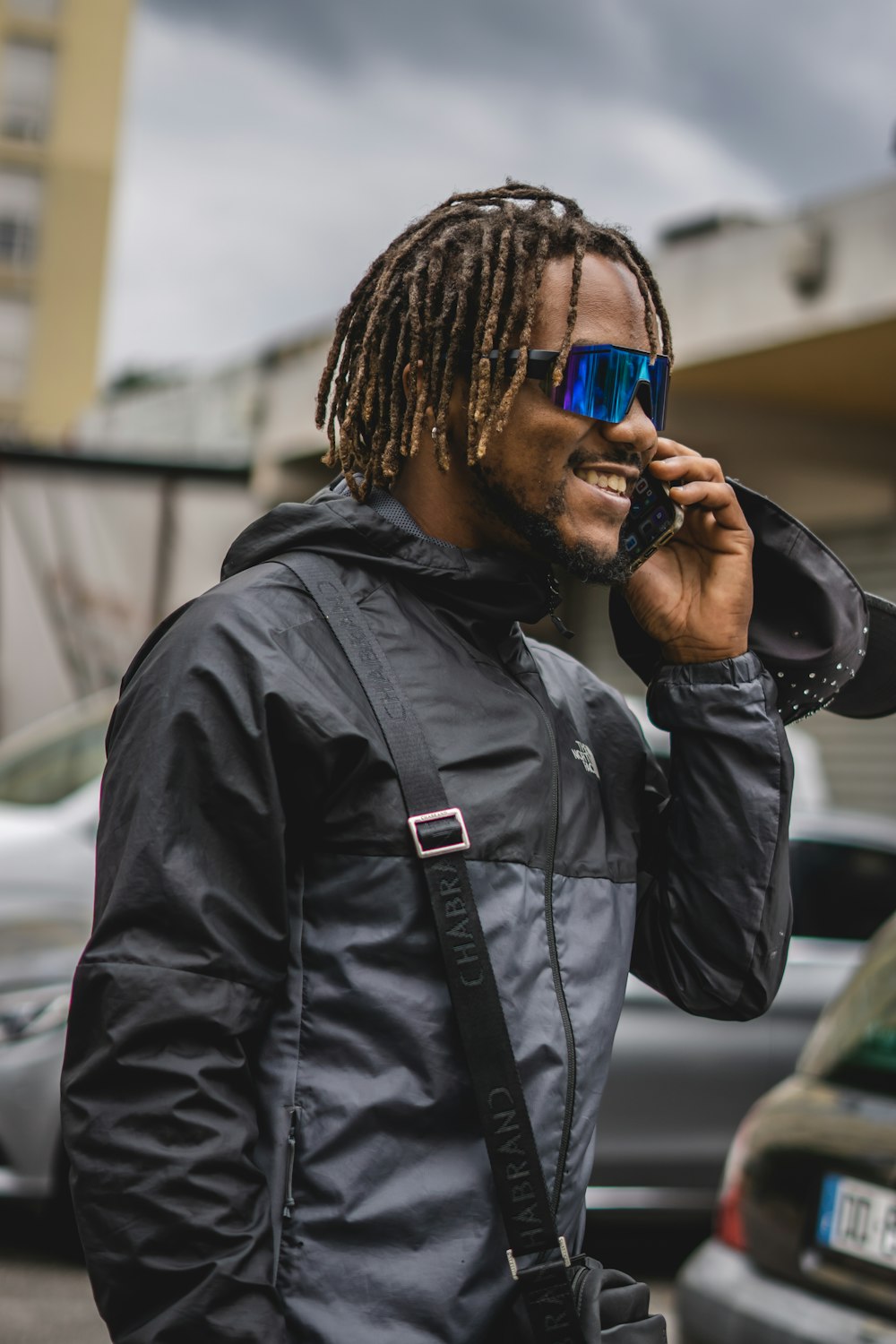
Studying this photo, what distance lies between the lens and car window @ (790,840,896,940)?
Answer: 5.88m

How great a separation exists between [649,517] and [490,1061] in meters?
0.71

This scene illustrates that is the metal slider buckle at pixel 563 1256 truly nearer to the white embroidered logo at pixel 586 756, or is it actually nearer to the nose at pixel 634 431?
the white embroidered logo at pixel 586 756

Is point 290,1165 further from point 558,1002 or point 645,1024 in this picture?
point 645,1024

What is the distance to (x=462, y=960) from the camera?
5.23 ft

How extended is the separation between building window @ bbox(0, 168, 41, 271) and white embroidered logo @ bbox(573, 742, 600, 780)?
4490cm

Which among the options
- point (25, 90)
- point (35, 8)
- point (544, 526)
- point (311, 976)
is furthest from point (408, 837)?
point (35, 8)

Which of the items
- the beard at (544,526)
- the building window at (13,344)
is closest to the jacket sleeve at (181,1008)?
the beard at (544,526)

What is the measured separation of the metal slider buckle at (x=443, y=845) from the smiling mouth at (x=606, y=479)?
0.44 metres

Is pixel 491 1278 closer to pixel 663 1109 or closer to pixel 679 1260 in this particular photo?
pixel 663 1109

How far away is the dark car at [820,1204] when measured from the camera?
3.21 meters

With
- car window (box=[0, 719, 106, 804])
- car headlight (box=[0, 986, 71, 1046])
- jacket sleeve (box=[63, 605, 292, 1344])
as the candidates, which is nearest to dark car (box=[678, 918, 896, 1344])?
jacket sleeve (box=[63, 605, 292, 1344])

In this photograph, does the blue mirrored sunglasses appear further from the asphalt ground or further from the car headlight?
the car headlight

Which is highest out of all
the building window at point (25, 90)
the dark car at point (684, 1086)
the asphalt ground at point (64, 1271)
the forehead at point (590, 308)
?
the building window at point (25, 90)

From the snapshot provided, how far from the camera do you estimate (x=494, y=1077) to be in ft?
5.19
